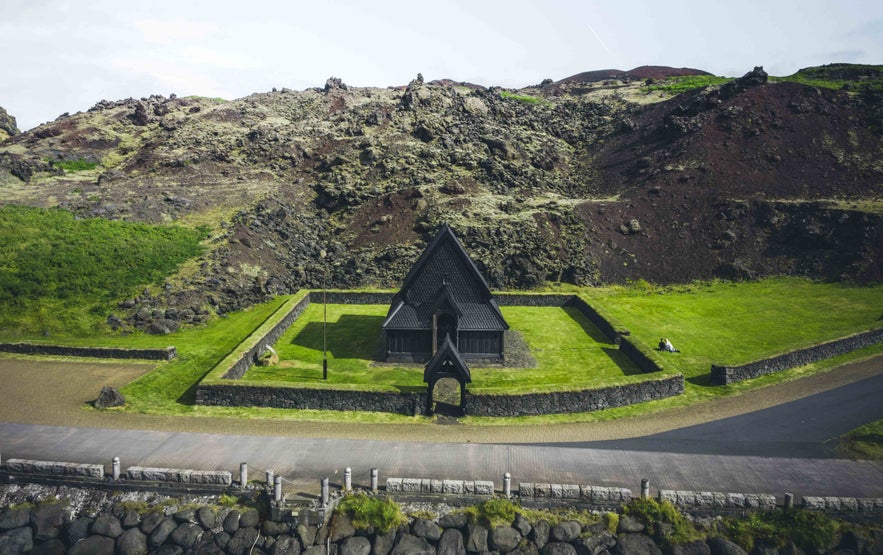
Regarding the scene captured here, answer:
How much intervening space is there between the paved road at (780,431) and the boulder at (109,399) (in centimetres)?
2213

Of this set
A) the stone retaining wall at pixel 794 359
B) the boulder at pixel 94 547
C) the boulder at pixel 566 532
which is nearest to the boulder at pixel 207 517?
the boulder at pixel 94 547

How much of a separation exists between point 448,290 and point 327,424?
39.8 feet

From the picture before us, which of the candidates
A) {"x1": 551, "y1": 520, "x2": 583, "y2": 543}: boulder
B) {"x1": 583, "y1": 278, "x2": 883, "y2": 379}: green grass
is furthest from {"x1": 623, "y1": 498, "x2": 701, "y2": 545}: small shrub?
{"x1": 583, "y1": 278, "x2": 883, "y2": 379}: green grass

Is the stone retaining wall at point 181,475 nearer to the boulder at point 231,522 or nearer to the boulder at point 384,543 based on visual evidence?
the boulder at point 231,522

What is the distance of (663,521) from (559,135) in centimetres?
8038

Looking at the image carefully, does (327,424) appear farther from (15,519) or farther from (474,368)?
(15,519)

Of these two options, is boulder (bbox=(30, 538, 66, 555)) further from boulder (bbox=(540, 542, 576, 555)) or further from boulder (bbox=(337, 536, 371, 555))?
boulder (bbox=(540, 542, 576, 555))

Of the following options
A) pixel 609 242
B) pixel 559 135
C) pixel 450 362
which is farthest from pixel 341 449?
pixel 559 135

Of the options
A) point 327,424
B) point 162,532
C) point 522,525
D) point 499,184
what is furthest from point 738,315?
point 162,532

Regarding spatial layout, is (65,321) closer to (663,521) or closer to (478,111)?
(663,521)

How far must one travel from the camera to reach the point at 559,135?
307 feet

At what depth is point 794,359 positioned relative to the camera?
35719 millimetres

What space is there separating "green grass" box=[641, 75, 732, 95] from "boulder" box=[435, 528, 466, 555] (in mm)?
95555

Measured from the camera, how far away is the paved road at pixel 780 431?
25906mm
